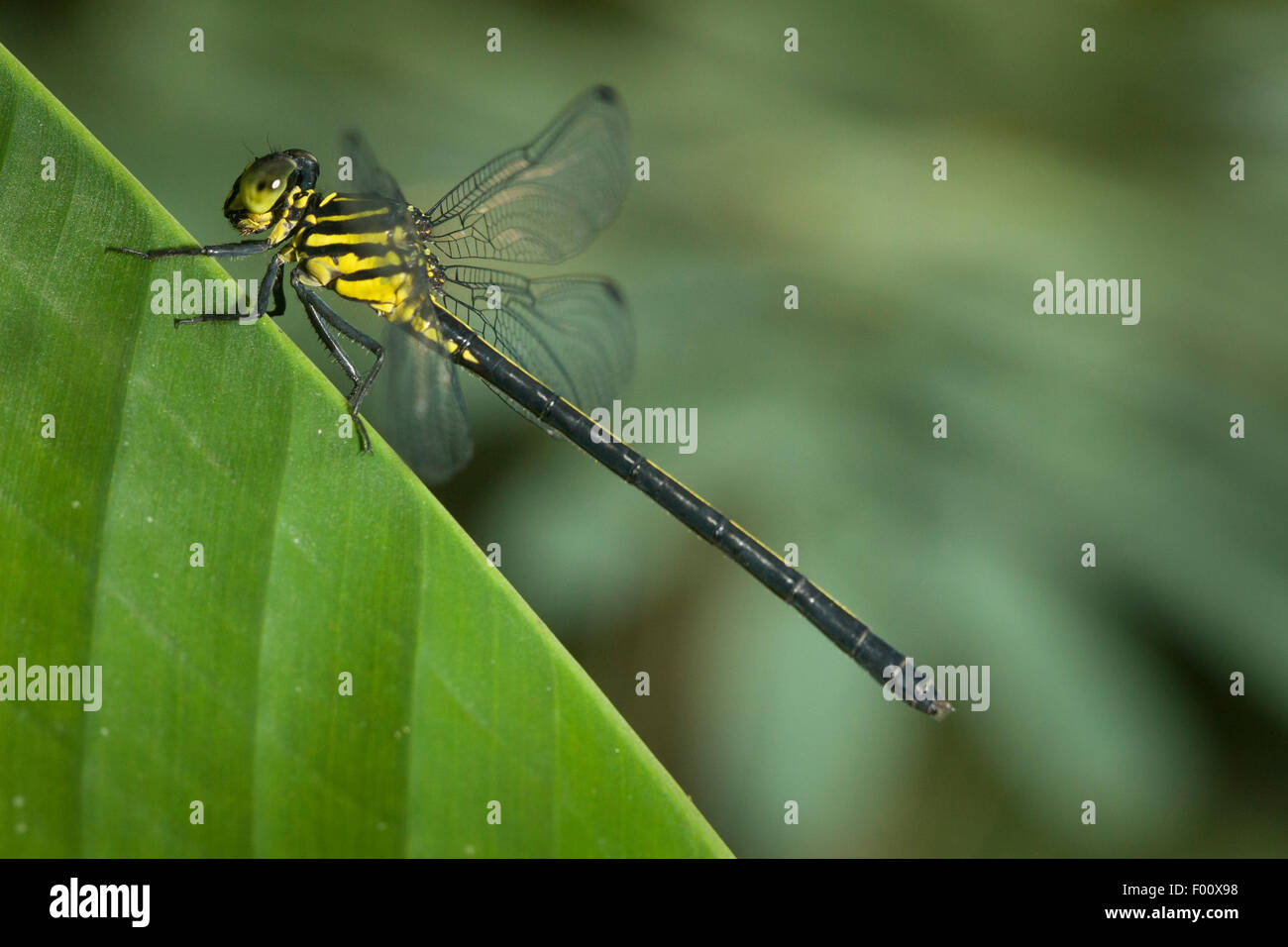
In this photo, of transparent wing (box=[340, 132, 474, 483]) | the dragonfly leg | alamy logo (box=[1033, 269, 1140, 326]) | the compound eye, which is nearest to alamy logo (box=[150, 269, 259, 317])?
the dragonfly leg

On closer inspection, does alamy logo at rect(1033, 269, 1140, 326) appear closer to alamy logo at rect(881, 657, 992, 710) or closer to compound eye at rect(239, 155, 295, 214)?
alamy logo at rect(881, 657, 992, 710)

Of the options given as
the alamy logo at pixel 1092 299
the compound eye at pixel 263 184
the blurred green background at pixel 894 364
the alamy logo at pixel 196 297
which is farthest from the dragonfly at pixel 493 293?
the alamy logo at pixel 1092 299

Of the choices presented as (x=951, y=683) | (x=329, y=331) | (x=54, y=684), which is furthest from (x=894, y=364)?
(x=54, y=684)

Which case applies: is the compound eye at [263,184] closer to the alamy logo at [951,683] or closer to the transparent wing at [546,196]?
the transparent wing at [546,196]

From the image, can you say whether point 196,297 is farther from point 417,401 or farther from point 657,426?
point 657,426
